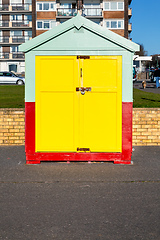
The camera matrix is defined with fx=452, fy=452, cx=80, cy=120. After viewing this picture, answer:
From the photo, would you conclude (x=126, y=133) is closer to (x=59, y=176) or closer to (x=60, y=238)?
(x=59, y=176)

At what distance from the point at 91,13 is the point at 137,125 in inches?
2632

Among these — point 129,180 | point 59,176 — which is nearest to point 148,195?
point 129,180

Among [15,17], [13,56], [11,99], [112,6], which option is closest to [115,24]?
[112,6]

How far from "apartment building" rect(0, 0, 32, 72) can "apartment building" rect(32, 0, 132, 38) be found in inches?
236

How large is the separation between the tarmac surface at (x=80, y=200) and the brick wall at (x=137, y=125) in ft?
5.50

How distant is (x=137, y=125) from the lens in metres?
9.98

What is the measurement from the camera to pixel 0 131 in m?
10.0

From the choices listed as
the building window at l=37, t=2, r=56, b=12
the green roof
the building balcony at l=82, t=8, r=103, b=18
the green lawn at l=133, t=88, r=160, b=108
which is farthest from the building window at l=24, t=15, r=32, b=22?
the green roof

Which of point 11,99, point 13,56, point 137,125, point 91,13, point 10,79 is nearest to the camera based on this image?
point 137,125

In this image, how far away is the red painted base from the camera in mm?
7930

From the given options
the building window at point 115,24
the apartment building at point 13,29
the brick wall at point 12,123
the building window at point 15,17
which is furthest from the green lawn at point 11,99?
the building window at point 15,17

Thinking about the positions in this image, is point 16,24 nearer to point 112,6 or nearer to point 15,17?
point 15,17

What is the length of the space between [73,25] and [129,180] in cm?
290

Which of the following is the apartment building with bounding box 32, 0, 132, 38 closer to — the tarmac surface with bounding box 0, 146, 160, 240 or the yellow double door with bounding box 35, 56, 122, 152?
the yellow double door with bounding box 35, 56, 122, 152
